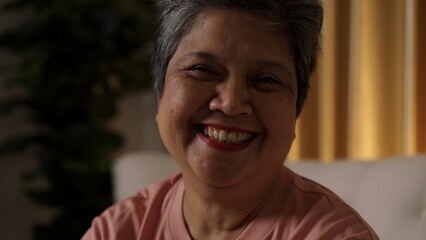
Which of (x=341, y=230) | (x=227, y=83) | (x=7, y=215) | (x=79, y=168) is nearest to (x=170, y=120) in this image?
(x=227, y=83)

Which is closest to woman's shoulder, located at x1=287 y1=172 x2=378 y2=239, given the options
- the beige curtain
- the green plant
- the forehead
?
the forehead

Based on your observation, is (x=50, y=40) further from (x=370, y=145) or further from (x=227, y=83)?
(x=227, y=83)

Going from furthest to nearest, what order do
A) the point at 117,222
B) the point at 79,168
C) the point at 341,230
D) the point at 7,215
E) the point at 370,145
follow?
the point at 7,215 < the point at 79,168 < the point at 370,145 < the point at 117,222 < the point at 341,230

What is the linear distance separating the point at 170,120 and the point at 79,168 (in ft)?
5.68

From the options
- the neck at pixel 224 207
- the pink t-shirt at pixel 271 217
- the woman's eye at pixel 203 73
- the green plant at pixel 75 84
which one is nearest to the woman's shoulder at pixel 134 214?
the pink t-shirt at pixel 271 217

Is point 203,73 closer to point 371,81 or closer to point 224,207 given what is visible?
point 224,207

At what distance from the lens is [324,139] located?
2232mm

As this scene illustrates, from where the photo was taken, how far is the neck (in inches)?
46.8

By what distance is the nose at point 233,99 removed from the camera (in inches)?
42.6

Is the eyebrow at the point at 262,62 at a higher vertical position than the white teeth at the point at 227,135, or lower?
higher

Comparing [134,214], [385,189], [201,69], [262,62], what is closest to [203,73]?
[201,69]

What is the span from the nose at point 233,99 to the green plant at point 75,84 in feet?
5.66

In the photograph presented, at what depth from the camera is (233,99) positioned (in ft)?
3.54

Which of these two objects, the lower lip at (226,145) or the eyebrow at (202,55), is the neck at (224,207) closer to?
the lower lip at (226,145)
